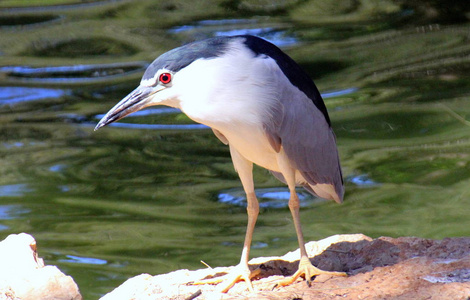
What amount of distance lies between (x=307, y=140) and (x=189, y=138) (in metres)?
4.74

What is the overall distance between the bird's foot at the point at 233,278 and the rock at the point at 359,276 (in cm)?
4

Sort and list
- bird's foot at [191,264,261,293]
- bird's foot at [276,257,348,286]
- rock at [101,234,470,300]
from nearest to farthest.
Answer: rock at [101,234,470,300], bird's foot at [276,257,348,286], bird's foot at [191,264,261,293]

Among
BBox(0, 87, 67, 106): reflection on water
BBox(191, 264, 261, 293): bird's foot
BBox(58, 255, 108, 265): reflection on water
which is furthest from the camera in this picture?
BBox(0, 87, 67, 106): reflection on water

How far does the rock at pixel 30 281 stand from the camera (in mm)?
3619

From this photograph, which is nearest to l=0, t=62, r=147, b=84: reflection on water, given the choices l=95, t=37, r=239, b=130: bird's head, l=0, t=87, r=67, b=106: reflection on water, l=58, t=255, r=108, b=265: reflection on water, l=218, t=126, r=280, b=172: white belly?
l=0, t=87, r=67, b=106: reflection on water

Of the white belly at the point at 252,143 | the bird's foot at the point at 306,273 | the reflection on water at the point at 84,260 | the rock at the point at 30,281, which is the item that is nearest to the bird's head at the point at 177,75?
the white belly at the point at 252,143

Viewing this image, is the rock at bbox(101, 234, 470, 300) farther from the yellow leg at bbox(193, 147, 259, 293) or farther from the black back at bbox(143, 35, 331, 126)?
the black back at bbox(143, 35, 331, 126)

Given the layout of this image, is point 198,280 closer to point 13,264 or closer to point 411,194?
point 13,264

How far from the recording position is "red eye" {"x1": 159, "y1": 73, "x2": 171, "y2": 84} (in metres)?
3.56

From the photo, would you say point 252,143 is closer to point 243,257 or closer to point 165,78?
point 165,78

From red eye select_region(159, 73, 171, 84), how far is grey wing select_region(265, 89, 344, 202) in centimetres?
61

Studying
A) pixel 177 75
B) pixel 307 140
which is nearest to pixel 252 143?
pixel 307 140

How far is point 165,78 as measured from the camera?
3.57 metres

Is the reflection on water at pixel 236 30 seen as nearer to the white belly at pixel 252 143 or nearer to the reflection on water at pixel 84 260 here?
the reflection on water at pixel 84 260
